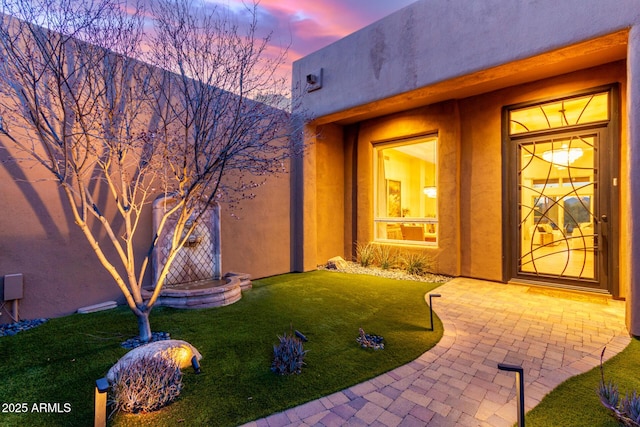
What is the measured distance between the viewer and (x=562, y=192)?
5484mm

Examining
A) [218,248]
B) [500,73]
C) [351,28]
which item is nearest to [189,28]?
[218,248]

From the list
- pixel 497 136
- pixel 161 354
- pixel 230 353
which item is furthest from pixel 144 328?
pixel 497 136

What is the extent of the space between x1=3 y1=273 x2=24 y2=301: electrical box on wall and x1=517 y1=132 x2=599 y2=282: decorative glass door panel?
7.99 metres

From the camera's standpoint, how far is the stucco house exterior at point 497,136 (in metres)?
3.98

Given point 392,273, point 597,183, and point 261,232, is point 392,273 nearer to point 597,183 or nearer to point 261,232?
point 261,232

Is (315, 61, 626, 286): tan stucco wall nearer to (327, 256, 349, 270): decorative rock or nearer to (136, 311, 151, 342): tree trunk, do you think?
(327, 256, 349, 270): decorative rock

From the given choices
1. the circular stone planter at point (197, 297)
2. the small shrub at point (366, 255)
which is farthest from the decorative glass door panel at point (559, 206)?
the circular stone planter at point (197, 297)

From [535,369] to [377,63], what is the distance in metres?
5.36

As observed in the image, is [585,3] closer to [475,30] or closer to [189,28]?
[475,30]

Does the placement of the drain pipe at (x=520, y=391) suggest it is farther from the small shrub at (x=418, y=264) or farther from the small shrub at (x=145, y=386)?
the small shrub at (x=418, y=264)

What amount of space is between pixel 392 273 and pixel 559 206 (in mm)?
3436

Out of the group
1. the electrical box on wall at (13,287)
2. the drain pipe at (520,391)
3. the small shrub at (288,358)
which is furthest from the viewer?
the electrical box on wall at (13,287)

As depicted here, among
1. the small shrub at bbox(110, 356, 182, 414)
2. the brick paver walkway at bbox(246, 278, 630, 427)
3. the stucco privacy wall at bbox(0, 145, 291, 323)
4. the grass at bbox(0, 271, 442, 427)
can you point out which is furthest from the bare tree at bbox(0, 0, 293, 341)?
the brick paver walkway at bbox(246, 278, 630, 427)

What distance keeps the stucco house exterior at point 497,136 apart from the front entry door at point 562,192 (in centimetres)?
2
